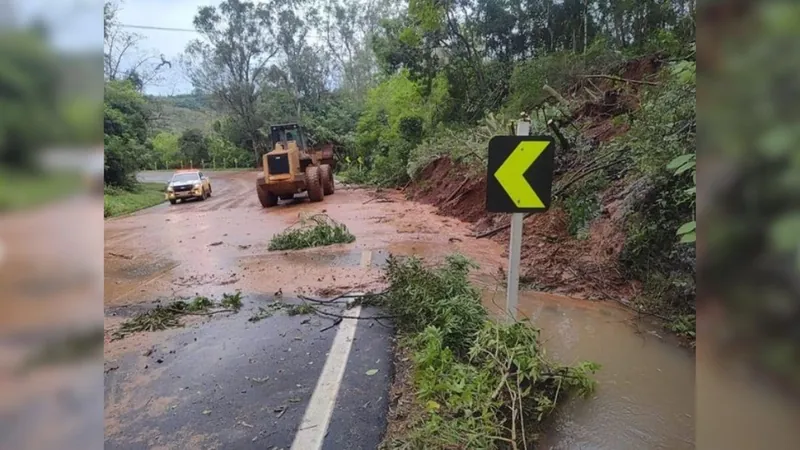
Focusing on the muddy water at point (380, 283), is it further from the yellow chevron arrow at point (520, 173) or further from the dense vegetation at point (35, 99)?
the dense vegetation at point (35, 99)

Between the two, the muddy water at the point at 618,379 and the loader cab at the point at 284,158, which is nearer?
the muddy water at the point at 618,379

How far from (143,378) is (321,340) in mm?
1324

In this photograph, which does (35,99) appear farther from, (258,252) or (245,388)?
(258,252)

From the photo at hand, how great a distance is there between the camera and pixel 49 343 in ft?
2.44

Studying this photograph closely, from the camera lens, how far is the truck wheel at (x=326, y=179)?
57.6ft

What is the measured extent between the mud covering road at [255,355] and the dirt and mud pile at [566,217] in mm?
740

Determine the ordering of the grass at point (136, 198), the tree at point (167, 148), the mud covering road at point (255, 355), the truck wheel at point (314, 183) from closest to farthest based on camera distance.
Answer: the mud covering road at point (255, 355)
the truck wheel at point (314, 183)
the grass at point (136, 198)
the tree at point (167, 148)

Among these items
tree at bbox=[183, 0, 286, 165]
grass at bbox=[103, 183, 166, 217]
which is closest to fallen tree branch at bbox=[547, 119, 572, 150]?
grass at bbox=[103, 183, 166, 217]

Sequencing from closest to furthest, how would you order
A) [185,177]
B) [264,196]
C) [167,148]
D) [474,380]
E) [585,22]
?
[474,380] < [264,196] < [585,22] < [185,177] < [167,148]

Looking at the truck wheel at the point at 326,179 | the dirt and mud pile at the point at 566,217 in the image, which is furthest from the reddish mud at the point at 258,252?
the truck wheel at the point at 326,179

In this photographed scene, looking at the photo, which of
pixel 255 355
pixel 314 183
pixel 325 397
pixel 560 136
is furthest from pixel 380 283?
pixel 314 183

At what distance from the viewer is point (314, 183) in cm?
1608

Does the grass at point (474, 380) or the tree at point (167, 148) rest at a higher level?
the tree at point (167, 148)

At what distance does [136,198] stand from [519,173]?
21.7 metres
